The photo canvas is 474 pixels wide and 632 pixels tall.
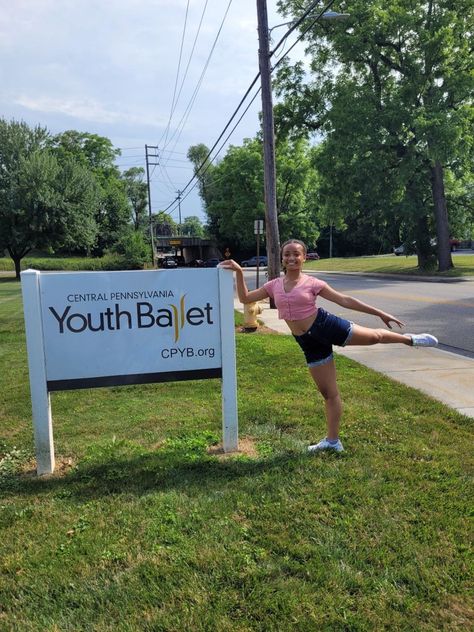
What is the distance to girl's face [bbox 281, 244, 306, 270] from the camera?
11.8ft

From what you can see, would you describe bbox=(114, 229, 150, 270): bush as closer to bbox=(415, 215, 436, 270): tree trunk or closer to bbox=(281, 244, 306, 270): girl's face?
bbox=(415, 215, 436, 270): tree trunk

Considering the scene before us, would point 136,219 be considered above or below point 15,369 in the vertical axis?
above

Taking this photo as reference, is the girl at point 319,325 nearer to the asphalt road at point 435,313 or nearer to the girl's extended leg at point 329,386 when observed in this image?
the girl's extended leg at point 329,386

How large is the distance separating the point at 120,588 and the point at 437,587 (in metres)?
1.43

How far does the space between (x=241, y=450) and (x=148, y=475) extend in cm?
78

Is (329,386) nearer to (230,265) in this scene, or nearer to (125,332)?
(230,265)

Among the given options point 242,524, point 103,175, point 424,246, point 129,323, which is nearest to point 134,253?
point 103,175

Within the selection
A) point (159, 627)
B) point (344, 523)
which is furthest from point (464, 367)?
point (159, 627)

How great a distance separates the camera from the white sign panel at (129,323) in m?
3.66

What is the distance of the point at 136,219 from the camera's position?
9019 cm

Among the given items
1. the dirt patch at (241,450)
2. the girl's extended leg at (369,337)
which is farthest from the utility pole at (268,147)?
the girl's extended leg at (369,337)

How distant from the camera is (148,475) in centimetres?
352

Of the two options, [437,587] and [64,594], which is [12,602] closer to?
[64,594]

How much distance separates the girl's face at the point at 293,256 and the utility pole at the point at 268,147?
9114 mm
